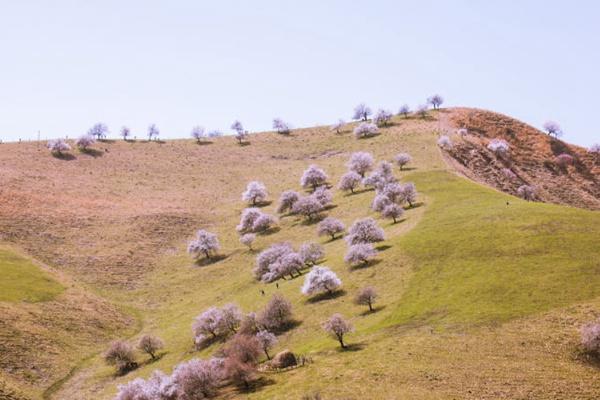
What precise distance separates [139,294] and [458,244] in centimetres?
5746

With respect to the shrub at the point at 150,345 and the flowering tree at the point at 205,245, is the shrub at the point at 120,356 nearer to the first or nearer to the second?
the shrub at the point at 150,345

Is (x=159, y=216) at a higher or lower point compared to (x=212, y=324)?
higher

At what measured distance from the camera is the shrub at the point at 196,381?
54.3m

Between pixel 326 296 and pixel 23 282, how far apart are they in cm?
5181

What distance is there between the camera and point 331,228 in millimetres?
101688

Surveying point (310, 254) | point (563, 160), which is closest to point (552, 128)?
point (563, 160)

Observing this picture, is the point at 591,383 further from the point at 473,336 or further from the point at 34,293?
the point at 34,293

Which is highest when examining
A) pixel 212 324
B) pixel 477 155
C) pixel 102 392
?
pixel 477 155

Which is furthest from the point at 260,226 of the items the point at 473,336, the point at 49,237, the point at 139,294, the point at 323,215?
the point at 473,336

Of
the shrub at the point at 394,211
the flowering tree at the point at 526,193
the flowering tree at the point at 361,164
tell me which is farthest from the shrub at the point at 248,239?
the flowering tree at the point at 526,193

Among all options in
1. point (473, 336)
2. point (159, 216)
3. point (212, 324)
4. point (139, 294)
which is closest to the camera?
point (473, 336)

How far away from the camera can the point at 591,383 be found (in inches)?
1800

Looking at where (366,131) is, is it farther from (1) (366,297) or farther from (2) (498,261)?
(1) (366,297)

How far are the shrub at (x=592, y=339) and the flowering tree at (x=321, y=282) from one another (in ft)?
100
